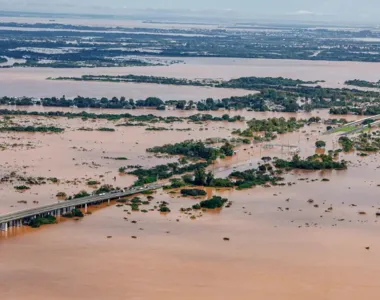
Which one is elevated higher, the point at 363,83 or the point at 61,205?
the point at 363,83

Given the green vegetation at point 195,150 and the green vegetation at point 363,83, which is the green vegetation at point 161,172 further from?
the green vegetation at point 363,83

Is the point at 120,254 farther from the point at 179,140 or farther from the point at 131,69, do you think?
the point at 131,69

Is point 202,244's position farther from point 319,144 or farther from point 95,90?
point 95,90

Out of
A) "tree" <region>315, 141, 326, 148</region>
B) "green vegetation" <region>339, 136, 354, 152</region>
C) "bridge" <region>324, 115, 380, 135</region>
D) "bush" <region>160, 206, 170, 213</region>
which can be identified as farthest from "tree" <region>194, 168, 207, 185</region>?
"bridge" <region>324, 115, 380, 135</region>

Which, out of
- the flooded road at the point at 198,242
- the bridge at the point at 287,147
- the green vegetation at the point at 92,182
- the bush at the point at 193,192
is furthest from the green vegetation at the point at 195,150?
the green vegetation at the point at 92,182

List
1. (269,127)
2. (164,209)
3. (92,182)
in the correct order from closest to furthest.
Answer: (164,209)
(92,182)
(269,127)

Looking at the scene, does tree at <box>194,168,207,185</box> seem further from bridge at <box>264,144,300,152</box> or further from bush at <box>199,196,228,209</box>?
bridge at <box>264,144,300,152</box>

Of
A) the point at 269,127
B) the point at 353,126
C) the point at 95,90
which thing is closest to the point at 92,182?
the point at 269,127
